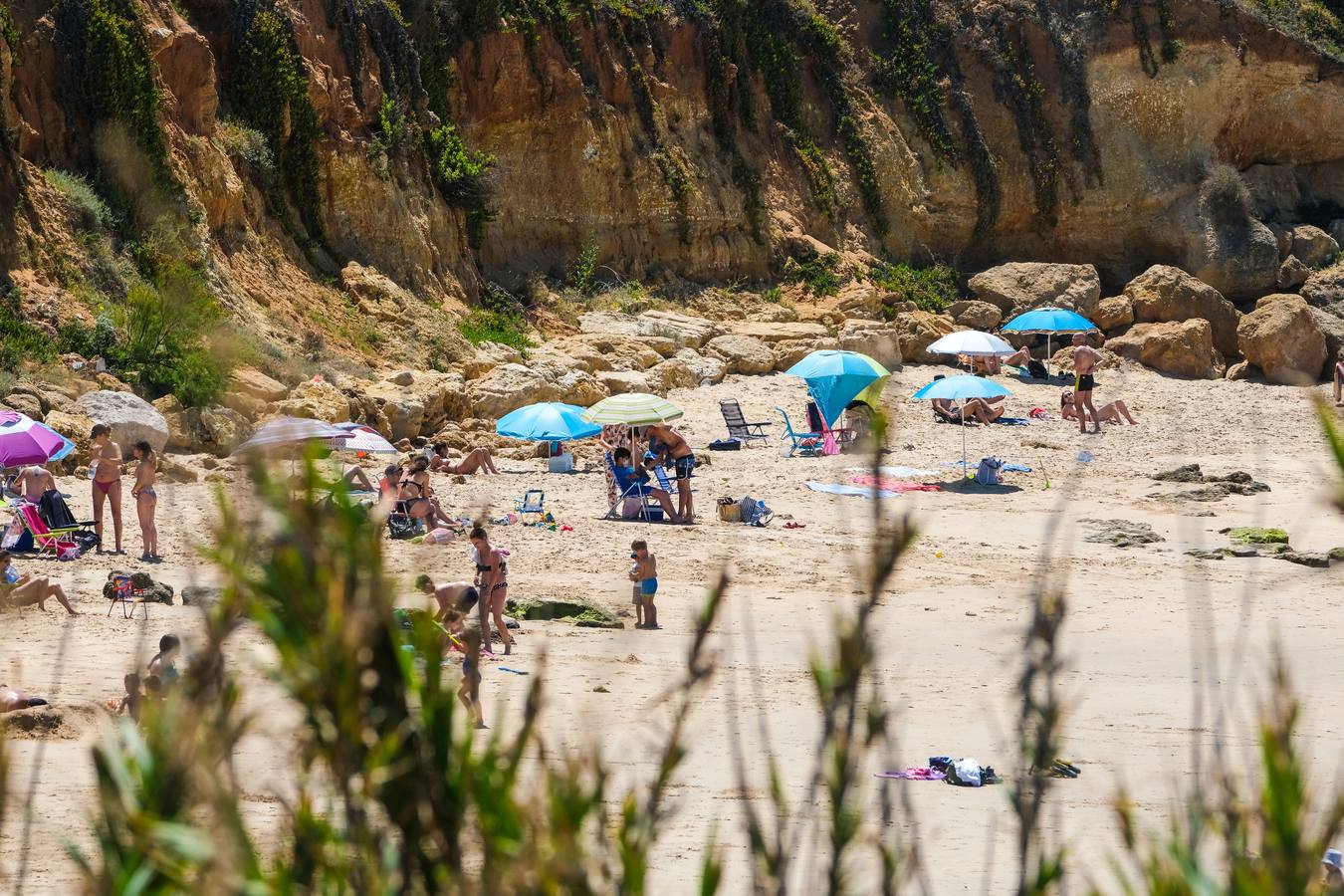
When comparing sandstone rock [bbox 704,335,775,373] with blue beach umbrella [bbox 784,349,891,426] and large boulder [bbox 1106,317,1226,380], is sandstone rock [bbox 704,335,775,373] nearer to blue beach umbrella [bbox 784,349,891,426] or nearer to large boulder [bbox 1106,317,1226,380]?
blue beach umbrella [bbox 784,349,891,426]

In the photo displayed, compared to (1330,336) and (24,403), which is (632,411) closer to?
(24,403)

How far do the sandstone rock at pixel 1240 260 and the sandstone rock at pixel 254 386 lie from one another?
19.4 m

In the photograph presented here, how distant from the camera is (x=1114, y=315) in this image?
2717cm

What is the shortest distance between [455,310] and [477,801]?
20.7 metres

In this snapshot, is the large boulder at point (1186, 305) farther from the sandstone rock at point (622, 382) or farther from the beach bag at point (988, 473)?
the beach bag at point (988, 473)

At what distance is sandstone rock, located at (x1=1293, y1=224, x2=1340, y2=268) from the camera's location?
2988 centimetres

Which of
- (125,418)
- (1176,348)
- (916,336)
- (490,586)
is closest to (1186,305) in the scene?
(1176,348)

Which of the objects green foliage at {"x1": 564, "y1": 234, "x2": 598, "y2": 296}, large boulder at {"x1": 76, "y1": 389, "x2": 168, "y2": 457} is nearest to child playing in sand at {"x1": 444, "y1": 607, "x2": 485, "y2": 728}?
large boulder at {"x1": 76, "y1": 389, "x2": 168, "y2": 457}

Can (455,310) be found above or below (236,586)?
above

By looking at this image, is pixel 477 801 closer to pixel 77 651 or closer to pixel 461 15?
pixel 77 651

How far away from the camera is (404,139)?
22969mm

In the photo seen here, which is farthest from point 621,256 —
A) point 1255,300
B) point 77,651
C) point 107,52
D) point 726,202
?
point 77,651

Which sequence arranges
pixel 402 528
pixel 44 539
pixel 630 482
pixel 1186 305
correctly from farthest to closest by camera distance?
pixel 1186 305 < pixel 630 482 < pixel 402 528 < pixel 44 539

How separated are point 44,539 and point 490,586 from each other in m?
4.14
